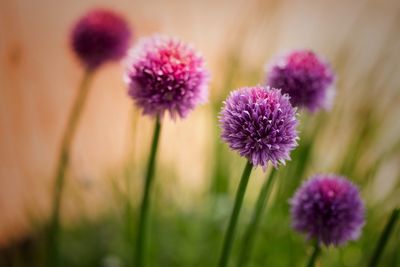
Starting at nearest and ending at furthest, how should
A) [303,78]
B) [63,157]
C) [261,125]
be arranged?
[261,125] < [303,78] < [63,157]

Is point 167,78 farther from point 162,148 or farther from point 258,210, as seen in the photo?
point 162,148

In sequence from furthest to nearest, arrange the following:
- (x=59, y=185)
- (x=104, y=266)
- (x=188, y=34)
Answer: (x=188, y=34) < (x=104, y=266) < (x=59, y=185)

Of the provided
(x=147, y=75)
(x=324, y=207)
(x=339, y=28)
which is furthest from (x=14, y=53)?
(x=339, y=28)

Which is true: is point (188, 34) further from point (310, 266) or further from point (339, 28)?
point (310, 266)

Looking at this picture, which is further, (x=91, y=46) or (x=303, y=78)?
(x=91, y=46)

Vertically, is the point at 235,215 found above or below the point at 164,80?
below

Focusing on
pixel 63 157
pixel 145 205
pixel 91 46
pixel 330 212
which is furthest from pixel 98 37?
pixel 330 212
